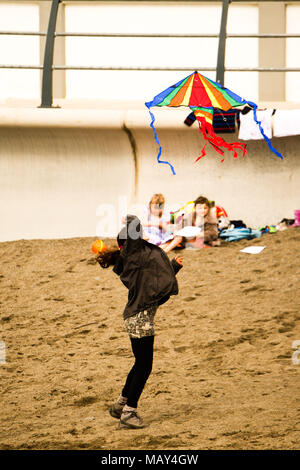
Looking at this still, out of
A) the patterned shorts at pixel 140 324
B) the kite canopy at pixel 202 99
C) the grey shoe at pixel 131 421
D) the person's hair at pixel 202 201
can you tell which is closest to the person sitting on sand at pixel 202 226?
the person's hair at pixel 202 201

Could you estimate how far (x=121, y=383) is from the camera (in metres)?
7.25

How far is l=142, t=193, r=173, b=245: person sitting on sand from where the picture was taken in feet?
A: 35.5

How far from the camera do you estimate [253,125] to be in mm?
11008

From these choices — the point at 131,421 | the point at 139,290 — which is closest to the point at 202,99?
the point at 139,290

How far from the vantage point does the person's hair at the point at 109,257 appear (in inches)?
235

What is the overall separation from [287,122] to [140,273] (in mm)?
5544

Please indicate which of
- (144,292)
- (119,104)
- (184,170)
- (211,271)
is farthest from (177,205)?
(144,292)

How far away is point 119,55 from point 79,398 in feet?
36.7

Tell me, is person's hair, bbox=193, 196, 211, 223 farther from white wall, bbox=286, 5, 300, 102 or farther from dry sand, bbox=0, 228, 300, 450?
white wall, bbox=286, 5, 300, 102

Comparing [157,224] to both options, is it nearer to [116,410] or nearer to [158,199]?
[158,199]

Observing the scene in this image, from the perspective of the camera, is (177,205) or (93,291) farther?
(177,205)

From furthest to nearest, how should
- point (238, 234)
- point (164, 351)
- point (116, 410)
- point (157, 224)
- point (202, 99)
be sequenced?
1. point (238, 234)
2. point (157, 224)
3. point (202, 99)
4. point (164, 351)
5. point (116, 410)

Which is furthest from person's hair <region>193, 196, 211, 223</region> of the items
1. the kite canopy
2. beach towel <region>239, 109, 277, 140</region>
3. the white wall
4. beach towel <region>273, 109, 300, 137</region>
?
the white wall

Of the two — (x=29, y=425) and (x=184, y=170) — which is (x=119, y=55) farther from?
(x=29, y=425)
